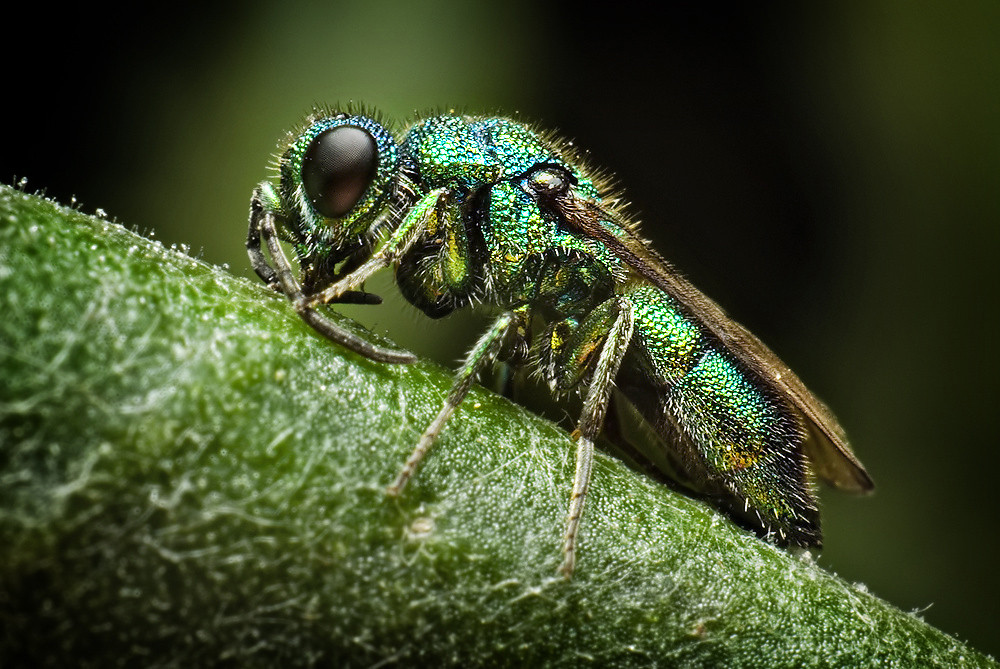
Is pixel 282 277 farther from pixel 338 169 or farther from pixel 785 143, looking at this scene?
pixel 785 143

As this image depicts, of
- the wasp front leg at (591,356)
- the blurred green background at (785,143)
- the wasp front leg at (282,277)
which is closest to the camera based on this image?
the wasp front leg at (282,277)

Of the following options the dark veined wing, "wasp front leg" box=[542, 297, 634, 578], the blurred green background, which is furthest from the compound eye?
the blurred green background

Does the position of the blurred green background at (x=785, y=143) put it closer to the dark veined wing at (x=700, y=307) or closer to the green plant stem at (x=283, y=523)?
the dark veined wing at (x=700, y=307)

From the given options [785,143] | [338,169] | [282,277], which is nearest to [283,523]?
[282,277]

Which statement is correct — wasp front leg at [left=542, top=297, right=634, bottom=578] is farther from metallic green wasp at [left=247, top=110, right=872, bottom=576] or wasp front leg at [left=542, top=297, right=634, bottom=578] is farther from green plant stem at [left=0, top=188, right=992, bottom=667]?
green plant stem at [left=0, top=188, right=992, bottom=667]

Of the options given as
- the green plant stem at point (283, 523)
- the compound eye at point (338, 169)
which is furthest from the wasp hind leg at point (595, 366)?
the compound eye at point (338, 169)

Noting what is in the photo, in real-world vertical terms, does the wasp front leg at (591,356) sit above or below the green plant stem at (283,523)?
above

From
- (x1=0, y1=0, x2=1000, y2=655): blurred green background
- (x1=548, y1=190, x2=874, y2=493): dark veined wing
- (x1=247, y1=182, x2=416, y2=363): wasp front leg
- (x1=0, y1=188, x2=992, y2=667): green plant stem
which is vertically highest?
(x1=0, y1=0, x2=1000, y2=655): blurred green background
